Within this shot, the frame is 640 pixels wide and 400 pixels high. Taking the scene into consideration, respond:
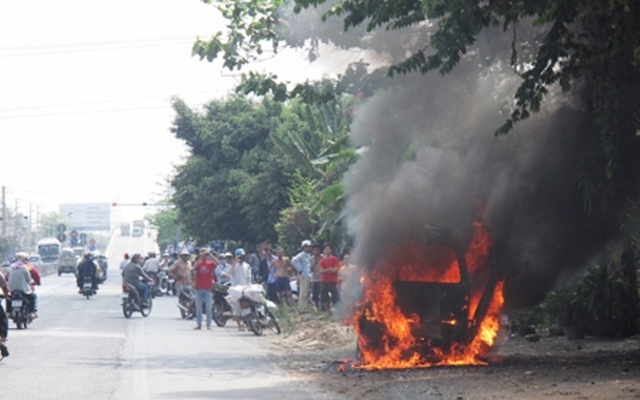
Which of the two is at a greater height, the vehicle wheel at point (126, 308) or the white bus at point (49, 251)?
the white bus at point (49, 251)

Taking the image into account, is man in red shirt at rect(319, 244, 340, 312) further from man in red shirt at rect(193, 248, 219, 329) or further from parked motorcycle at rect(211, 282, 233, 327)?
man in red shirt at rect(193, 248, 219, 329)

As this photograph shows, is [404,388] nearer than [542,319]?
Yes

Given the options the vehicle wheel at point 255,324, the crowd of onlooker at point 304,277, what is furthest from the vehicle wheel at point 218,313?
the vehicle wheel at point 255,324

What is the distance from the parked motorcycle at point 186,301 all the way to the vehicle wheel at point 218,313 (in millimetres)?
2864

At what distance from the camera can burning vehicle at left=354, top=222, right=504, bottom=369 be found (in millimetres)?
16719

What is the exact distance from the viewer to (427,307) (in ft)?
54.9

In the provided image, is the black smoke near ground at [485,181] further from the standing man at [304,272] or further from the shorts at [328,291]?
the standing man at [304,272]

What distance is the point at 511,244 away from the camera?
17.9 m

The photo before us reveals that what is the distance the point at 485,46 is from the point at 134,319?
17.0m

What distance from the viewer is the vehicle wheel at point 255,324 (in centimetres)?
2672

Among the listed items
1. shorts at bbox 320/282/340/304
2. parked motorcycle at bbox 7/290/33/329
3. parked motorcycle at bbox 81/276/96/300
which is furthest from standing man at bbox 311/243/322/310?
parked motorcycle at bbox 81/276/96/300

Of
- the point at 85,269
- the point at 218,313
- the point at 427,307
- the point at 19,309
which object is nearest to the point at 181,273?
the point at 218,313

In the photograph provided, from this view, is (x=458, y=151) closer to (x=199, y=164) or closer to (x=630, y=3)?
(x=630, y=3)

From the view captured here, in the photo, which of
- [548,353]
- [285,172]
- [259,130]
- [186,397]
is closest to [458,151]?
[548,353]
